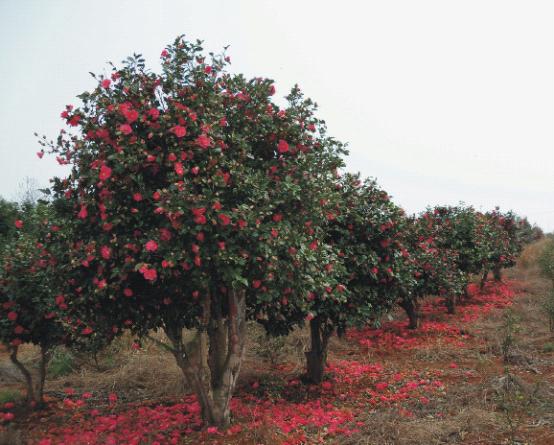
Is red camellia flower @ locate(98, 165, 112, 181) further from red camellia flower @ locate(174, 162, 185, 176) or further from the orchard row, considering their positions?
red camellia flower @ locate(174, 162, 185, 176)

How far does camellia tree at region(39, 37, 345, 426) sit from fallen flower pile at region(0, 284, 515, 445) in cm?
67

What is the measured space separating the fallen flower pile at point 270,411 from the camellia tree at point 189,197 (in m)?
0.67

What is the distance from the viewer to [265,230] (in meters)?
4.54

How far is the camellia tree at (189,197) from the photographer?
14.2 feet

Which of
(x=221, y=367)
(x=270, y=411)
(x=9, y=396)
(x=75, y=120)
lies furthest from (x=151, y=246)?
(x=9, y=396)

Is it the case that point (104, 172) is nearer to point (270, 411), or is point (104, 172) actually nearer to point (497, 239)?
point (270, 411)

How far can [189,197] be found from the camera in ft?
13.5

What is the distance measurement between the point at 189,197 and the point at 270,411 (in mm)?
4233

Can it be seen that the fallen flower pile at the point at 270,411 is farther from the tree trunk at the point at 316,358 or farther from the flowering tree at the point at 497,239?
the flowering tree at the point at 497,239

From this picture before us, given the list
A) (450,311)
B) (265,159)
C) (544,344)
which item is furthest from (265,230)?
(450,311)

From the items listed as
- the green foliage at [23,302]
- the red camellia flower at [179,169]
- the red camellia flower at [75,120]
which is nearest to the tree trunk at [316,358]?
the green foliage at [23,302]

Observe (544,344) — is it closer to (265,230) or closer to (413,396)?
(413,396)

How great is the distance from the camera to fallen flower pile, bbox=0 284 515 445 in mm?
5738

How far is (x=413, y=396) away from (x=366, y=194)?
141 inches
